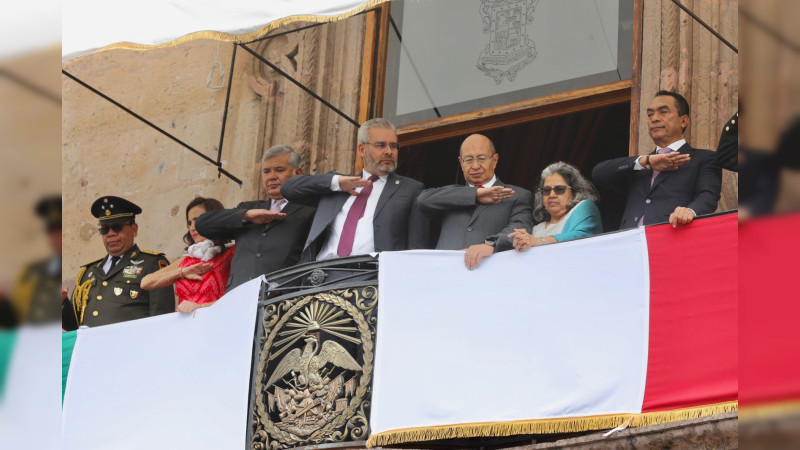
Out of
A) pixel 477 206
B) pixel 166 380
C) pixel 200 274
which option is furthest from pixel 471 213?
pixel 166 380

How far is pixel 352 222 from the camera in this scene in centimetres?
709

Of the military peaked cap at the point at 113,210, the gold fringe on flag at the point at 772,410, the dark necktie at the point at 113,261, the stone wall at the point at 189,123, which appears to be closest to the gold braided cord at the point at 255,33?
the military peaked cap at the point at 113,210

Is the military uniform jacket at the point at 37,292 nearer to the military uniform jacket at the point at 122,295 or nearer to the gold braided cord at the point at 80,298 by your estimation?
the military uniform jacket at the point at 122,295

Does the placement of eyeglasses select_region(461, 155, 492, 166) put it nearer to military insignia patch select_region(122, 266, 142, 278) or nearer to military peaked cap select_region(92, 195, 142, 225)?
military insignia patch select_region(122, 266, 142, 278)

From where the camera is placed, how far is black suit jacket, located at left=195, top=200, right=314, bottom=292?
293 inches

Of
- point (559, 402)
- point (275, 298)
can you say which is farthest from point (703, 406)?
point (275, 298)

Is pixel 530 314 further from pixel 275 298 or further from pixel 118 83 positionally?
pixel 118 83

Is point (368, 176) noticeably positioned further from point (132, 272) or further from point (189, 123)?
point (189, 123)

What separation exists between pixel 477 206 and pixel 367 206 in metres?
0.78

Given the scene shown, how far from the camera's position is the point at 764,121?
1000 mm

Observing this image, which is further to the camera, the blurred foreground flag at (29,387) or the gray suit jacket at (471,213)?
the gray suit jacket at (471,213)

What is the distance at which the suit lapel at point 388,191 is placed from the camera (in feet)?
23.0

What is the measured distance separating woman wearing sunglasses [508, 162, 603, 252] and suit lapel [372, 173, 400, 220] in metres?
0.96

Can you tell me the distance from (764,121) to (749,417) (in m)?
0.27
